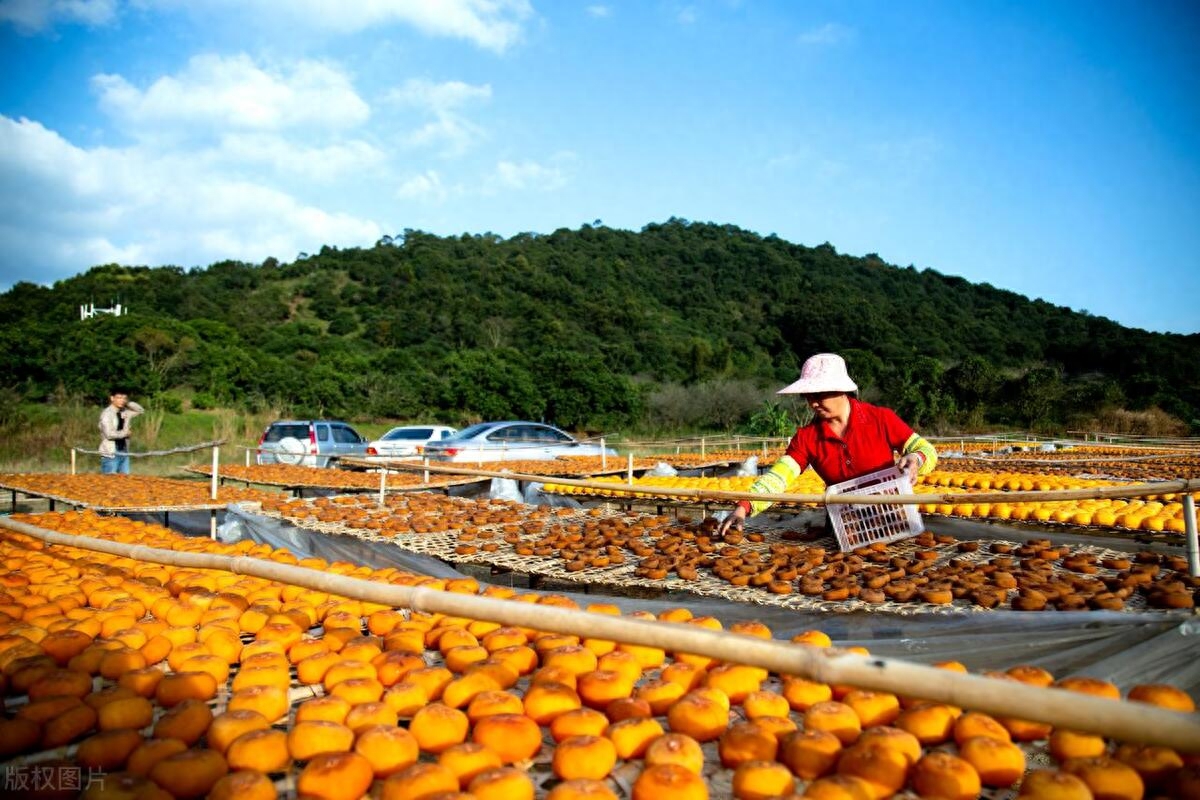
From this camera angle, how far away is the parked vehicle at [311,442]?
1462cm

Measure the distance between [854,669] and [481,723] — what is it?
795 millimetres

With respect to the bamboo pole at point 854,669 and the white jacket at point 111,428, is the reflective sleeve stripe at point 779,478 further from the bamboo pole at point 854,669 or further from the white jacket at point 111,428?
the white jacket at point 111,428

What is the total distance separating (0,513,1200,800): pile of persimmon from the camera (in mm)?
1379

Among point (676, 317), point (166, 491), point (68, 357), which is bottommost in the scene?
point (166, 491)

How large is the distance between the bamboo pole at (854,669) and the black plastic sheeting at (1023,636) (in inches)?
46.4

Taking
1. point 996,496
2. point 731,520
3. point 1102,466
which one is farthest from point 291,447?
point 1102,466

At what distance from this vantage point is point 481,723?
1.59m

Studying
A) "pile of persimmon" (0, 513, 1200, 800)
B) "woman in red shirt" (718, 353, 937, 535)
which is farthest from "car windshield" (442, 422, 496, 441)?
"pile of persimmon" (0, 513, 1200, 800)

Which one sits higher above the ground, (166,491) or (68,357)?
(68,357)

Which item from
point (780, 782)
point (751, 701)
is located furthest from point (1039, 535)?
point (780, 782)

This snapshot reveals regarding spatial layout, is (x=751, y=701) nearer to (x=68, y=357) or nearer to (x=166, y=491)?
(x=166, y=491)

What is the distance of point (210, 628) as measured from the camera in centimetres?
227

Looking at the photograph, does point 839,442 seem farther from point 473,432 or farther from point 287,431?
point 287,431

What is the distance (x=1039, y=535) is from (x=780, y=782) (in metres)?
3.79
